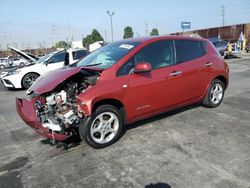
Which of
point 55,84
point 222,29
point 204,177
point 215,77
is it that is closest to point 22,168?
point 55,84

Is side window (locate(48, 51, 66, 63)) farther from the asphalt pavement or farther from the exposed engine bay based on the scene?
the exposed engine bay

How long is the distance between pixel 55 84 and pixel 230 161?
2.76 m

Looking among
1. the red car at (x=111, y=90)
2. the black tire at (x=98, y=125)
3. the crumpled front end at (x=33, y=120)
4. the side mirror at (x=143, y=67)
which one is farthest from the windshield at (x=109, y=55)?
the crumpled front end at (x=33, y=120)

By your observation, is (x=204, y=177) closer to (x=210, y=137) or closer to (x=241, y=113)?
(x=210, y=137)

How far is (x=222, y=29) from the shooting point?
3238cm

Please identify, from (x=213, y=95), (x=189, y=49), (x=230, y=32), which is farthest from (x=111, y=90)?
(x=230, y=32)

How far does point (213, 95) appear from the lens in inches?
232

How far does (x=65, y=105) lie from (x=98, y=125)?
0.63 m

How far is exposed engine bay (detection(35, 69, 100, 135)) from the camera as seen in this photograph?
3939 millimetres

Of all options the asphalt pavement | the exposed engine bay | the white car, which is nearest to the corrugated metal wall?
the white car

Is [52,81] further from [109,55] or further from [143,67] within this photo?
[143,67]

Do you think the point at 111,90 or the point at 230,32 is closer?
the point at 111,90

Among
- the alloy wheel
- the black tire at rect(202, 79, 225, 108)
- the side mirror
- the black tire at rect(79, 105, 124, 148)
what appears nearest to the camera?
the black tire at rect(79, 105, 124, 148)

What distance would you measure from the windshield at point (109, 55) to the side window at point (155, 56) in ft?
0.61
